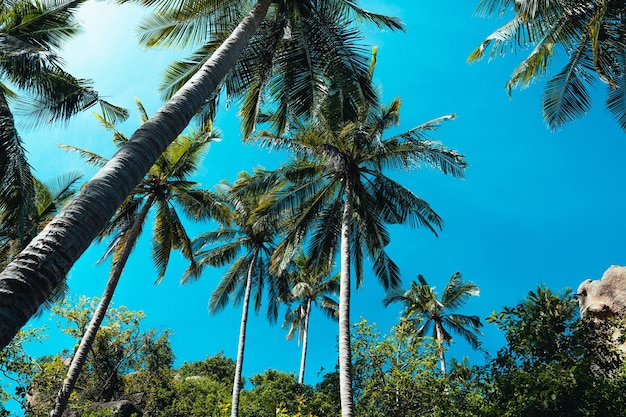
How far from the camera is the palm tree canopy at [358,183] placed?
1432 cm

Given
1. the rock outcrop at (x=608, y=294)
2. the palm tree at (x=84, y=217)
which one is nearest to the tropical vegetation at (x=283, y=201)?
the palm tree at (x=84, y=217)

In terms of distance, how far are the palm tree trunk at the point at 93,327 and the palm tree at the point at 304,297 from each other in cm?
1058

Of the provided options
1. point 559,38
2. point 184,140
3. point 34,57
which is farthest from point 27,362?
point 559,38

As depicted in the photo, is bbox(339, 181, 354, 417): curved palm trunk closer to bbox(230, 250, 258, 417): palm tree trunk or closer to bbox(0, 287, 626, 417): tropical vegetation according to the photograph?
bbox(0, 287, 626, 417): tropical vegetation

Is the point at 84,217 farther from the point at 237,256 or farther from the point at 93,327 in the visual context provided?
the point at 237,256

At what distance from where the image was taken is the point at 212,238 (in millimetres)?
21906

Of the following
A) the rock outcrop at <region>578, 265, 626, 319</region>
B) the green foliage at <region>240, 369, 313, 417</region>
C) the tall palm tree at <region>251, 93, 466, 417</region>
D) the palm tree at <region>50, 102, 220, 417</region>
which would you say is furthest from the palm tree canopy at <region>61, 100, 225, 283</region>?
the rock outcrop at <region>578, 265, 626, 319</region>

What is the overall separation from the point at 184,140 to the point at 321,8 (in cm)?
895

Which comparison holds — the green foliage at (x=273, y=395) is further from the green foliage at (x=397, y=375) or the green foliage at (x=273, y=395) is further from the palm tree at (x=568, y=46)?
the palm tree at (x=568, y=46)

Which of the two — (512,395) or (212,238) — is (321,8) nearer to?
(512,395)

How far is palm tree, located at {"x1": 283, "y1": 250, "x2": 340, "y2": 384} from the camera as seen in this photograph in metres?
26.3

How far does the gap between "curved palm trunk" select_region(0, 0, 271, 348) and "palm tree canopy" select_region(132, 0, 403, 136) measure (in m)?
3.73

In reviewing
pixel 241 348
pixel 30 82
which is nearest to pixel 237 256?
pixel 241 348

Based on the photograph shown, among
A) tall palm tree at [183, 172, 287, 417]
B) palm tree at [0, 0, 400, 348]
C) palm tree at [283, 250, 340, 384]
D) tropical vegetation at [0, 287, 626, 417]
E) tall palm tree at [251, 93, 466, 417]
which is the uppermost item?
palm tree at [283, 250, 340, 384]
